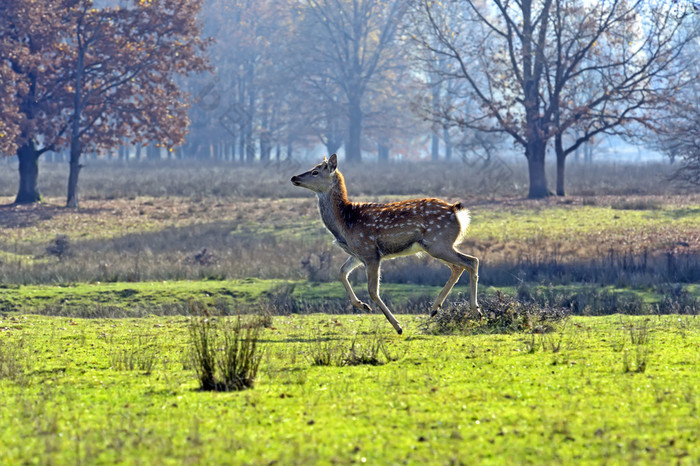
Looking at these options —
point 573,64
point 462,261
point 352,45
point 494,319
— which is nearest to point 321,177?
point 462,261

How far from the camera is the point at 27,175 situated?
36.9m

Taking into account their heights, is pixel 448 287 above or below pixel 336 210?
below

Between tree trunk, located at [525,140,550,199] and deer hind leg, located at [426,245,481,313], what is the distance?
2608 cm

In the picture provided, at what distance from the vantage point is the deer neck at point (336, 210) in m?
13.2

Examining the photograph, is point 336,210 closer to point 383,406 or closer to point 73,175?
point 383,406

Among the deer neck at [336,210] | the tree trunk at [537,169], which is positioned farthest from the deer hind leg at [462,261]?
the tree trunk at [537,169]

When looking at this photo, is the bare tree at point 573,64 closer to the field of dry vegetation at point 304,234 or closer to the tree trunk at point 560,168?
the tree trunk at point 560,168

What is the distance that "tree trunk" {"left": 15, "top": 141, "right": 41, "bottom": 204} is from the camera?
120 feet

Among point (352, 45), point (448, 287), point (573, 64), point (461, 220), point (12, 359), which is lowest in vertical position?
point (12, 359)

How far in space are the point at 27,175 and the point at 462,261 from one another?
28527mm

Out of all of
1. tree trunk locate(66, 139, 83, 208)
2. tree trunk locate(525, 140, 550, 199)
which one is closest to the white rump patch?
tree trunk locate(525, 140, 550, 199)

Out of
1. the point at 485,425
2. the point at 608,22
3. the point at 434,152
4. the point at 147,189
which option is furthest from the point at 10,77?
the point at 434,152

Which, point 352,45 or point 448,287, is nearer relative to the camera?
point 448,287

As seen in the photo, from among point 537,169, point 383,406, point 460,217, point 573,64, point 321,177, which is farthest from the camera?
point 537,169
